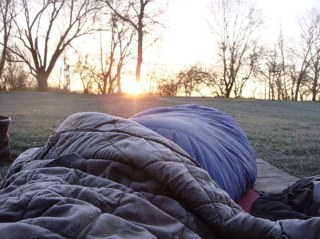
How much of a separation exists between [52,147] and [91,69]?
32865 mm

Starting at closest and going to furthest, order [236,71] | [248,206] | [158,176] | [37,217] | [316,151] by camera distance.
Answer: [37,217]
[158,176]
[248,206]
[316,151]
[236,71]

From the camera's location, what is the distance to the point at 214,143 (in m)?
2.08

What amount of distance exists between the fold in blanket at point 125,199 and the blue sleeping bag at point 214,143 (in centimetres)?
44

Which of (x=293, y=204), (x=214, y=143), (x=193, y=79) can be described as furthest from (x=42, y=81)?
(x=293, y=204)

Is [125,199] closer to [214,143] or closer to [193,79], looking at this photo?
[214,143]

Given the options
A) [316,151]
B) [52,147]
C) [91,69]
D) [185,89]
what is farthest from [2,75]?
[52,147]

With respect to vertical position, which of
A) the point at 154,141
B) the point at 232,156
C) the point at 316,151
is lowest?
the point at 316,151

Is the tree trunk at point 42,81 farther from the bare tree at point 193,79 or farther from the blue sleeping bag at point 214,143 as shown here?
the blue sleeping bag at point 214,143

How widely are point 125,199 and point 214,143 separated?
3.42 ft

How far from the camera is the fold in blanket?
95 centimetres

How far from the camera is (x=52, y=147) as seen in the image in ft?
5.61

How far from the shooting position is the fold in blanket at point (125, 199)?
3.10 feet

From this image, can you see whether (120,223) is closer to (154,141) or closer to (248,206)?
(154,141)

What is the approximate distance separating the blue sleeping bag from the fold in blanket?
0.44m
